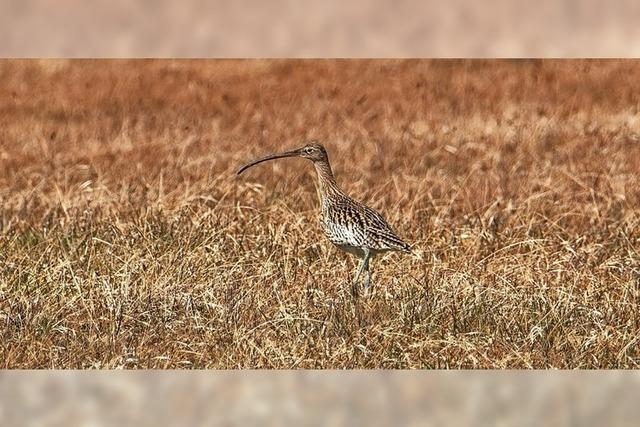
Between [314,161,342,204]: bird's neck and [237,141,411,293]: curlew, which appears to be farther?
[314,161,342,204]: bird's neck

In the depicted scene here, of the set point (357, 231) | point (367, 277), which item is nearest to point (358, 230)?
point (357, 231)

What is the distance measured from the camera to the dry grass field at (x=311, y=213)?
3965 mm

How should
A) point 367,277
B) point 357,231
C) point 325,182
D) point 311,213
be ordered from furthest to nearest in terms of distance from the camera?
point 311,213, point 325,182, point 357,231, point 367,277

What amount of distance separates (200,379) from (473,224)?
2743 mm

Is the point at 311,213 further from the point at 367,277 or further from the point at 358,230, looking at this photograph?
the point at 367,277

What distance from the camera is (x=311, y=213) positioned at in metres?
5.27

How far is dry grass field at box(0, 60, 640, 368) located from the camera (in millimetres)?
3965

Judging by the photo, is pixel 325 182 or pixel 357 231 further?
pixel 325 182

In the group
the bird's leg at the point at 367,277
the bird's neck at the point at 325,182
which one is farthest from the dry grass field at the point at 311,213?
the bird's neck at the point at 325,182

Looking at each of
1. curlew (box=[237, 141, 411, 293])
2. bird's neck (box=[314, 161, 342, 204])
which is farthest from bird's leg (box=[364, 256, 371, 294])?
bird's neck (box=[314, 161, 342, 204])

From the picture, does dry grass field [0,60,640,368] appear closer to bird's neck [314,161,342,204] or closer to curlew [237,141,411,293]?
curlew [237,141,411,293]

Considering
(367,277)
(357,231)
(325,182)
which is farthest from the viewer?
(325,182)

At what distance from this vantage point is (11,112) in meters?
8.33

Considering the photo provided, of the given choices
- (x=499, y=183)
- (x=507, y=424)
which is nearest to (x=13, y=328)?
(x=507, y=424)
